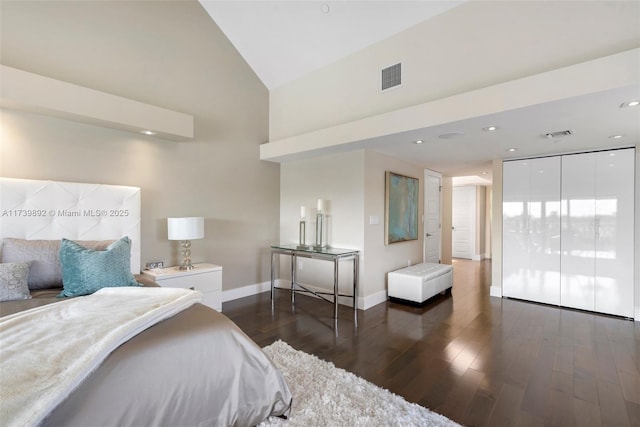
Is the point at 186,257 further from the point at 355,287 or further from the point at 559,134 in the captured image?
the point at 559,134

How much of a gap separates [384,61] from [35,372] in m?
3.80

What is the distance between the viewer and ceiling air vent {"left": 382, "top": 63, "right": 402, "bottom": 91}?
327cm

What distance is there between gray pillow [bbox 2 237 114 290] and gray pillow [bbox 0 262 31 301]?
193mm

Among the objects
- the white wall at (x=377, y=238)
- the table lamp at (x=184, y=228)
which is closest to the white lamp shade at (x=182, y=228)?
the table lamp at (x=184, y=228)

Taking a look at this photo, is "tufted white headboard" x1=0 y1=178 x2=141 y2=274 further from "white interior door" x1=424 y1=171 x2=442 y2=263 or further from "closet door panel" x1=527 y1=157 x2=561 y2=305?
"closet door panel" x1=527 y1=157 x2=561 y2=305

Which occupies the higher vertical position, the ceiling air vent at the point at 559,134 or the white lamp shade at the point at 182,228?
the ceiling air vent at the point at 559,134

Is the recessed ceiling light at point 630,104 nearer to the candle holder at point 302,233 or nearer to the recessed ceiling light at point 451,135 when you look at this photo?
the recessed ceiling light at point 451,135

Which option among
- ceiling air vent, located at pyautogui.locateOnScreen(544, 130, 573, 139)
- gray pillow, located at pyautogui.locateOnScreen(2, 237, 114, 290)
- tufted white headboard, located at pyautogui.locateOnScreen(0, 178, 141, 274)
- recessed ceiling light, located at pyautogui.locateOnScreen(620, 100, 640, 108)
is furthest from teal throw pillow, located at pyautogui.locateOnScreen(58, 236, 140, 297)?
ceiling air vent, located at pyautogui.locateOnScreen(544, 130, 573, 139)

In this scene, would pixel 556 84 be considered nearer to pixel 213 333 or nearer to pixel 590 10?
pixel 590 10

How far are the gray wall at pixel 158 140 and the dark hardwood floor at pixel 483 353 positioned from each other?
51.3 inches

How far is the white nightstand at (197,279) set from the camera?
10.8 ft


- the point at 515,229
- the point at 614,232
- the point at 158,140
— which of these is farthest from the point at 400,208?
the point at 158,140

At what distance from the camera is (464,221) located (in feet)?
28.6

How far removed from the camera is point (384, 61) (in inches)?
135
